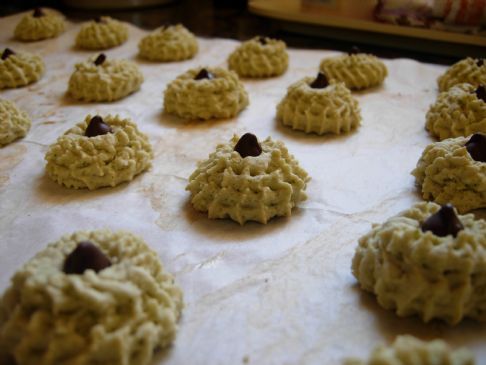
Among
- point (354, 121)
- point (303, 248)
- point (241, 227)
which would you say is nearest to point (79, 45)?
point (354, 121)

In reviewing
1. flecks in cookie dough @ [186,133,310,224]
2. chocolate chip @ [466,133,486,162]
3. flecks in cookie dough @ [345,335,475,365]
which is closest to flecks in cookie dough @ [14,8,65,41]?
flecks in cookie dough @ [186,133,310,224]

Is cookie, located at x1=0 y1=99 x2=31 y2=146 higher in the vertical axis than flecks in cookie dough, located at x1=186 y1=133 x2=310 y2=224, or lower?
lower

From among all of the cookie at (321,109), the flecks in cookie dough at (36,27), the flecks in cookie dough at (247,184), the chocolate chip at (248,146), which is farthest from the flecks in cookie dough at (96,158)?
the flecks in cookie dough at (36,27)

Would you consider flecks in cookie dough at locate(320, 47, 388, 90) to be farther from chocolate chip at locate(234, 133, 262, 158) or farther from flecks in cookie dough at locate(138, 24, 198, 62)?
chocolate chip at locate(234, 133, 262, 158)

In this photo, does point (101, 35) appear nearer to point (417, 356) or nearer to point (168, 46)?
point (168, 46)

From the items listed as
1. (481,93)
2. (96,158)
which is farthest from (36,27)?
(481,93)

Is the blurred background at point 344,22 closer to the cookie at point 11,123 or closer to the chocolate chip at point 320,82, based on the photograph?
the chocolate chip at point 320,82
